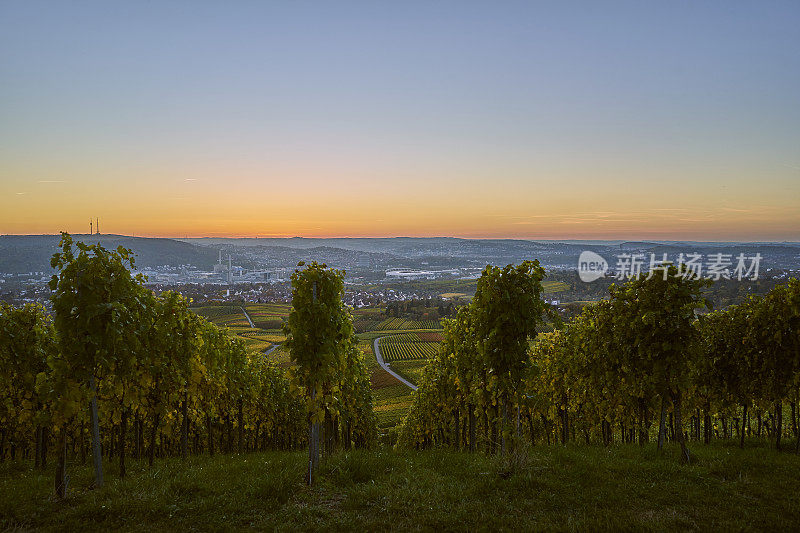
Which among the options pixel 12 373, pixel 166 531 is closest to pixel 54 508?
pixel 166 531

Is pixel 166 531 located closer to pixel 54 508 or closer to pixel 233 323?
pixel 54 508

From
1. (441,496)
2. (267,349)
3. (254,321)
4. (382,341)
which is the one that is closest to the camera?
(441,496)

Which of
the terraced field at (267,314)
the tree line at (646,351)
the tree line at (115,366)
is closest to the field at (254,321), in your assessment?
the terraced field at (267,314)

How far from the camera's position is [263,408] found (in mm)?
21938

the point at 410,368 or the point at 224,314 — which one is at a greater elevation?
the point at 410,368

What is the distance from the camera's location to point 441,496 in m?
8.05

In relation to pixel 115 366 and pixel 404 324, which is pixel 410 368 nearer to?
pixel 404 324

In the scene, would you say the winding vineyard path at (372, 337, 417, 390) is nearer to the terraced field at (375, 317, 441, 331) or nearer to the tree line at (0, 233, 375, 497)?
the terraced field at (375, 317, 441, 331)

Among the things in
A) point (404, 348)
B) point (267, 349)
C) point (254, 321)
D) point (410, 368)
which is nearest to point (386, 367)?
point (410, 368)

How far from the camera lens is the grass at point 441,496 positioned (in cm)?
693

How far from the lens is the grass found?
6.93 meters

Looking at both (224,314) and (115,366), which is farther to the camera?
(224,314)

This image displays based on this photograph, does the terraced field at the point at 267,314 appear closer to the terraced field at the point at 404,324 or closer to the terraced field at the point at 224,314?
the terraced field at the point at 224,314

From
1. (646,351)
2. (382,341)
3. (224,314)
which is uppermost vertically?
(646,351)
